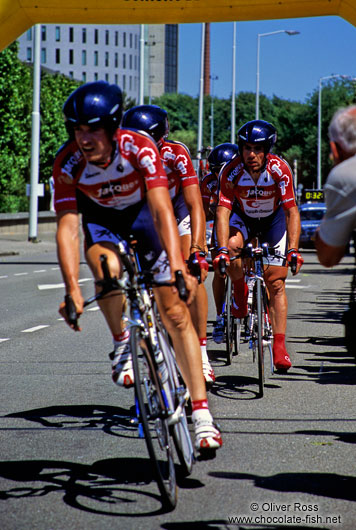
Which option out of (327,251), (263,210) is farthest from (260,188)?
(327,251)

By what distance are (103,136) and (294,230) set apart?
3.81 metres

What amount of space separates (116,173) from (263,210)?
389 centimetres

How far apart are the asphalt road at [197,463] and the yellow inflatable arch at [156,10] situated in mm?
4209

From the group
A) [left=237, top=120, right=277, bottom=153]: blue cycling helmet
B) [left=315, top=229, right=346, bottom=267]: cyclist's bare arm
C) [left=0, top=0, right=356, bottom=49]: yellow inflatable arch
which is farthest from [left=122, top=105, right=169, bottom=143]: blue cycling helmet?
[left=0, top=0, right=356, bottom=49]: yellow inflatable arch

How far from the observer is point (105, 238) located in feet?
17.5

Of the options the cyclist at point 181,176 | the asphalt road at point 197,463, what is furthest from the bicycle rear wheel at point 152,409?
the cyclist at point 181,176

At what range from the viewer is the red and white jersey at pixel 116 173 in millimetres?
5016

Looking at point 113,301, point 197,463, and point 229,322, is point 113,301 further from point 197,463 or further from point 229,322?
point 229,322

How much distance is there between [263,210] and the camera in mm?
8844

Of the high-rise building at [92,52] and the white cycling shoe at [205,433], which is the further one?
the high-rise building at [92,52]

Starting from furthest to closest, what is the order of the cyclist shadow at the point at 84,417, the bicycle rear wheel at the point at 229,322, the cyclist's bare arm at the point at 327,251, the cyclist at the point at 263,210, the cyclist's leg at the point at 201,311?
1. the bicycle rear wheel at the point at 229,322
2. the cyclist at the point at 263,210
3. the cyclist's leg at the point at 201,311
4. the cyclist shadow at the point at 84,417
5. the cyclist's bare arm at the point at 327,251

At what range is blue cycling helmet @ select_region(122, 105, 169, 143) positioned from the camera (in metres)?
7.25

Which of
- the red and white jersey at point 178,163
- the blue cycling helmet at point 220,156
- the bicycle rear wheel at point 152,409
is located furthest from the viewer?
the blue cycling helmet at point 220,156

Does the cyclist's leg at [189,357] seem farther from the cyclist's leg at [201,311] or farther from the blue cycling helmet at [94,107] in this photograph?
the cyclist's leg at [201,311]
